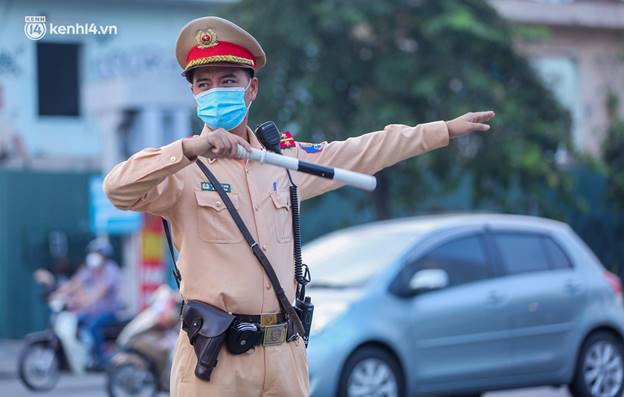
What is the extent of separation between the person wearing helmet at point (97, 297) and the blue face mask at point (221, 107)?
10266 mm

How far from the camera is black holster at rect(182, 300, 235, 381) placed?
13.3 ft

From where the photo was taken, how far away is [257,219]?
4180 millimetres

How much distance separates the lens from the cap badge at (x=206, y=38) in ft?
13.8

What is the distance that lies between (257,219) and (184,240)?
0.26 metres

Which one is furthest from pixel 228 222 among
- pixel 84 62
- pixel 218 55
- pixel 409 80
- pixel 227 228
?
pixel 84 62

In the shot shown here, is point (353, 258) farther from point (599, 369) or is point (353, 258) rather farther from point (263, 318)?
point (263, 318)

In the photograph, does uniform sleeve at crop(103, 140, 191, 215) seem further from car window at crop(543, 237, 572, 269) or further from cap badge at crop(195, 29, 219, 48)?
car window at crop(543, 237, 572, 269)

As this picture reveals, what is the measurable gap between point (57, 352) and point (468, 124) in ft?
34.2

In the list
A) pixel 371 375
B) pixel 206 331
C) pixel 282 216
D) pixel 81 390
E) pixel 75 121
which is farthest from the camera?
pixel 75 121

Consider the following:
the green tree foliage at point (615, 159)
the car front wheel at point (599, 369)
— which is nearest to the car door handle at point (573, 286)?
the car front wheel at point (599, 369)

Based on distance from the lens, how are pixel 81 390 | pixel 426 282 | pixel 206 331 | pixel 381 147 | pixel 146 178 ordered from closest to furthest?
pixel 146 178 → pixel 206 331 → pixel 381 147 → pixel 426 282 → pixel 81 390

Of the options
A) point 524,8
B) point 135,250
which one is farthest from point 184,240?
point 524,8

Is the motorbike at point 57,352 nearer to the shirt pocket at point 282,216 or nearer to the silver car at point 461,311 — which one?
the silver car at point 461,311

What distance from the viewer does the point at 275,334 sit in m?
4.18
